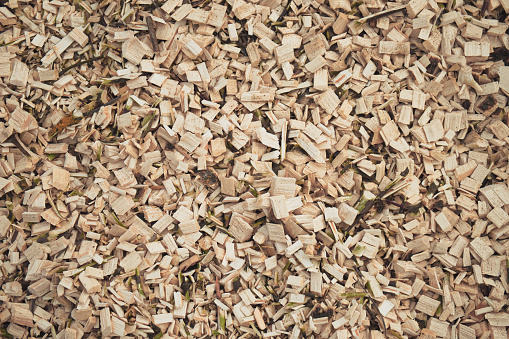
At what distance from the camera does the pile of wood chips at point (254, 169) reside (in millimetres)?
1817

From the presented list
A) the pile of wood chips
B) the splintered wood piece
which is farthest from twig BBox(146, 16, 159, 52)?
the splintered wood piece

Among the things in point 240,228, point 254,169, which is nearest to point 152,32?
point 254,169

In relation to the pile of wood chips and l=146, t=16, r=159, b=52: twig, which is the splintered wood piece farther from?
l=146, t=16, r=159, b=52: twig

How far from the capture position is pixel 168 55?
6.55ft

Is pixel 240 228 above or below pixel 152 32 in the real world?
below

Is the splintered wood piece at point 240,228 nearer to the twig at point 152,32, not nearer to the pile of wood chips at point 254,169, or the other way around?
the pile of wood chips at point 254,169

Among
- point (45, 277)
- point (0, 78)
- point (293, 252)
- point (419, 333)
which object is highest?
point (0, 78)

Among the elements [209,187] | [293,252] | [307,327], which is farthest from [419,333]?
[209,187]

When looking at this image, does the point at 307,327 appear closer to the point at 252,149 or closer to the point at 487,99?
the point at 252,149

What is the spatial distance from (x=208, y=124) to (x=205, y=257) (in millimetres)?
590

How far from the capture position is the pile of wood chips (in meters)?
1.82

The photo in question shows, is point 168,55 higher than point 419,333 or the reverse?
higher

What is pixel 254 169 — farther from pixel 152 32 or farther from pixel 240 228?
pixel 152 32

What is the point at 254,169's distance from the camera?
1901 mm
